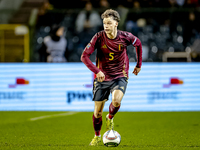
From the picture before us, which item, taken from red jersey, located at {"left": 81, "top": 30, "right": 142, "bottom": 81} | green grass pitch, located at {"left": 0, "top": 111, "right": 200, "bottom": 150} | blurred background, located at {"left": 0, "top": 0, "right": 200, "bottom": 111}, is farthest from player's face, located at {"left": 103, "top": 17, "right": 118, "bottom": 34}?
blurred background, located at {"left": 0, "top": 0, "right": 200, "bottom": 111}

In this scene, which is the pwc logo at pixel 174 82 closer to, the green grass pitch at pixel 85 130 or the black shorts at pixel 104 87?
the green grass pitch at pixel 85 130

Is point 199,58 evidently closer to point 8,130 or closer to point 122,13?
point 122,13

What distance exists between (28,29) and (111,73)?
7.15m

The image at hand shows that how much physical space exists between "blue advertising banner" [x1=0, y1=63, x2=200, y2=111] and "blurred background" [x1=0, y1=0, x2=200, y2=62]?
85 cm

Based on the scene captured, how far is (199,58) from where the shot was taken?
37.9 feet

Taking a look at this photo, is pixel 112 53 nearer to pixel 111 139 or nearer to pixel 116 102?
pixel 116 102

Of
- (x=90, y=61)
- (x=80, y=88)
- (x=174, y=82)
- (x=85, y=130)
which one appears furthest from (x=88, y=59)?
(x=174, y=82)

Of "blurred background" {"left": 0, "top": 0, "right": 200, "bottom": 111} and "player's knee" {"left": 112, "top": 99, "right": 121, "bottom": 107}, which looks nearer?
"player's knee" {"left": 112, "top": 99, "right": 121, "bottom": 107}

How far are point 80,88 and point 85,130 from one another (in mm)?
3495

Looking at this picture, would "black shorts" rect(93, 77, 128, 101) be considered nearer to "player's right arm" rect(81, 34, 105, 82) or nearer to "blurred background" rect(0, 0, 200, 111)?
"player's right arm" rect(81, 34, 105, 82)

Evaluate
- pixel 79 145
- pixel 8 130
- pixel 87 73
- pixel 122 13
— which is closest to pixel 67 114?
pixel 87 73

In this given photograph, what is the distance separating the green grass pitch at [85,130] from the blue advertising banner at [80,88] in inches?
18.4

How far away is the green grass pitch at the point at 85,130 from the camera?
5500 millimetres

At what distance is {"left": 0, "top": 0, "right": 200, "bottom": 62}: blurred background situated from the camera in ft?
38.6
